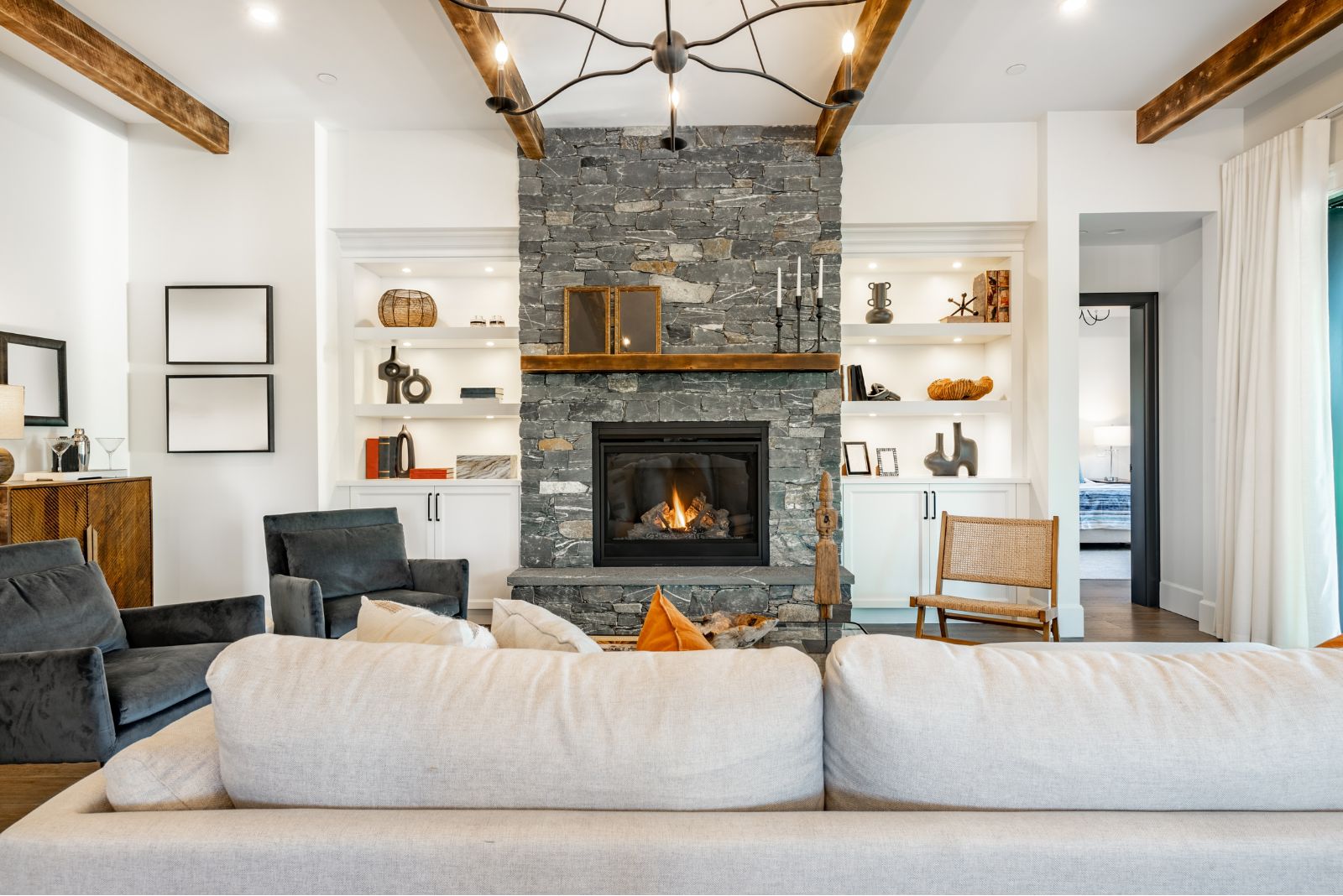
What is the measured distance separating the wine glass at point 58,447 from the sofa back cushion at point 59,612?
148 centimetres

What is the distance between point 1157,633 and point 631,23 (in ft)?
13.8

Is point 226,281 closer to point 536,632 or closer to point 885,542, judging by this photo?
point 536,632

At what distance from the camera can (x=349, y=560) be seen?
10.8 ft

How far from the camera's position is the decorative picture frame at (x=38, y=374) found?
3.26 metres

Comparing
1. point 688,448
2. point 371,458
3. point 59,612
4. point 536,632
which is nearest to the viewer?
point 536,632

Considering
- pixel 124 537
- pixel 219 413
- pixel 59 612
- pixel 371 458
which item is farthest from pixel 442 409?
pixel 59 612

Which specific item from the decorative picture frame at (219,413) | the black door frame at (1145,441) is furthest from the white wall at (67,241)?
the black door frame at (1145,441)

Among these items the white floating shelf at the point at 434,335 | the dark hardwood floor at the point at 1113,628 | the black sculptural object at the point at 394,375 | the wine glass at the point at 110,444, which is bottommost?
the dark hardwood floor at the point at 1113,628

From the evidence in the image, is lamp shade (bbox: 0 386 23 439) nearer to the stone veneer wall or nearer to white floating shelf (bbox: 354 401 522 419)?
white floating shelf (bbox: 354 401 522 419)

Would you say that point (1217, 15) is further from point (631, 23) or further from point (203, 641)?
point (203, 641)

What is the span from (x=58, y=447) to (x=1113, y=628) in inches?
225

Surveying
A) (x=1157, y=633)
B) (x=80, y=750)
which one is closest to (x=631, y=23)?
(x=80, y=750)

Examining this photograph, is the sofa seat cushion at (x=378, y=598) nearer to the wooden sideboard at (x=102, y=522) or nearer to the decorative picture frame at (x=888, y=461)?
the wooden sideboard at (x=102, y=522)

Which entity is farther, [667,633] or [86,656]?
[86,656]
